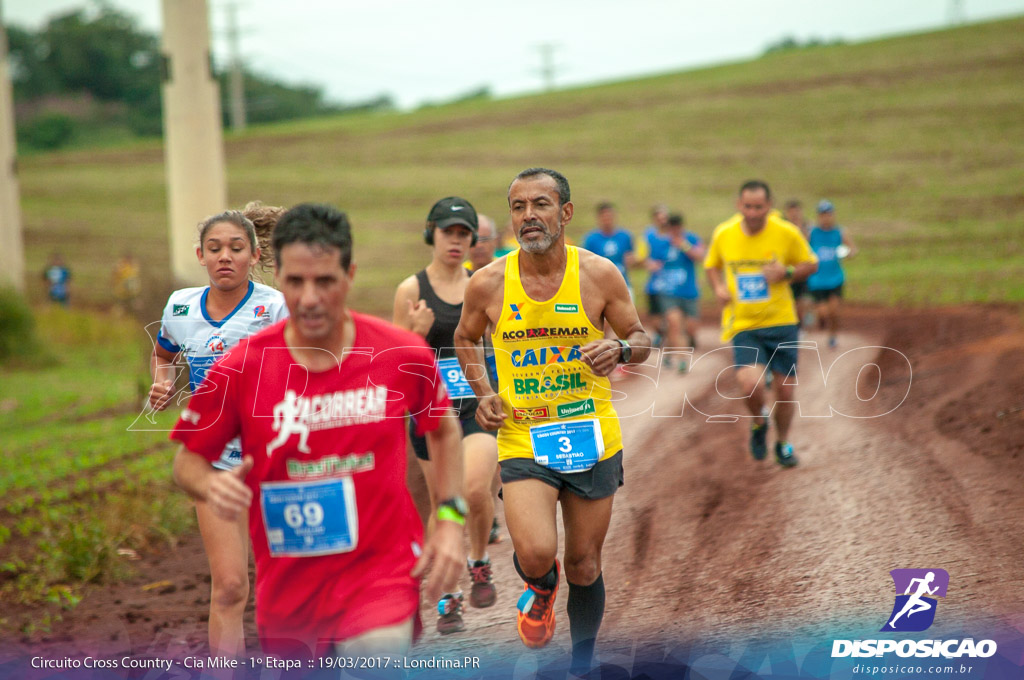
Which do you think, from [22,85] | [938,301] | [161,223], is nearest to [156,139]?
[22,85]

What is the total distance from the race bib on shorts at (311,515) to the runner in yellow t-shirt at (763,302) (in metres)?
6.02

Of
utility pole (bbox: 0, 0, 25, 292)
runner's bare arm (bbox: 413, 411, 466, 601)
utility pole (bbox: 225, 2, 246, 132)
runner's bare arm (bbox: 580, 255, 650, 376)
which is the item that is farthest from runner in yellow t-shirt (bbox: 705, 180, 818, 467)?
utility pole (bbox: 225, 2, 246, 132)

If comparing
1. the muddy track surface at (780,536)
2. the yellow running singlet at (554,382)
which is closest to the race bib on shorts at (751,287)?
the muddy track surface at (780,536)

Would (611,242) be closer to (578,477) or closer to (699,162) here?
(578,477)

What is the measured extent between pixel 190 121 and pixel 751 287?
8.82 m

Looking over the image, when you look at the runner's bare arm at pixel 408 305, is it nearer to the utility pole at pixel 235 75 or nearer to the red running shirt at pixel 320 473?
the red running shirt at pixel 320 473

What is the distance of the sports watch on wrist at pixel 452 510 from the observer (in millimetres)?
3766

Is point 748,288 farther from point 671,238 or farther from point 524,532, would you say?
point 671,238

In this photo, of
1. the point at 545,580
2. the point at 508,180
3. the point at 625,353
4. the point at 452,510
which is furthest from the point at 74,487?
the point at 508,180

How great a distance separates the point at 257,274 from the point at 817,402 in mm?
8249

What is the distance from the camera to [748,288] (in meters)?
9.20

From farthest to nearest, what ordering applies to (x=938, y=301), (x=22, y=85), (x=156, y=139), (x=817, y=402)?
1. (x=22, y=85)
2. (x=156, y=139)
3. (x=938, y=301)
4. (x=817, y=402)

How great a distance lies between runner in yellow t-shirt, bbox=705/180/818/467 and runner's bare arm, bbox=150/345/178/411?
17.7ft

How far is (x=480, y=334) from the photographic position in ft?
18.4
